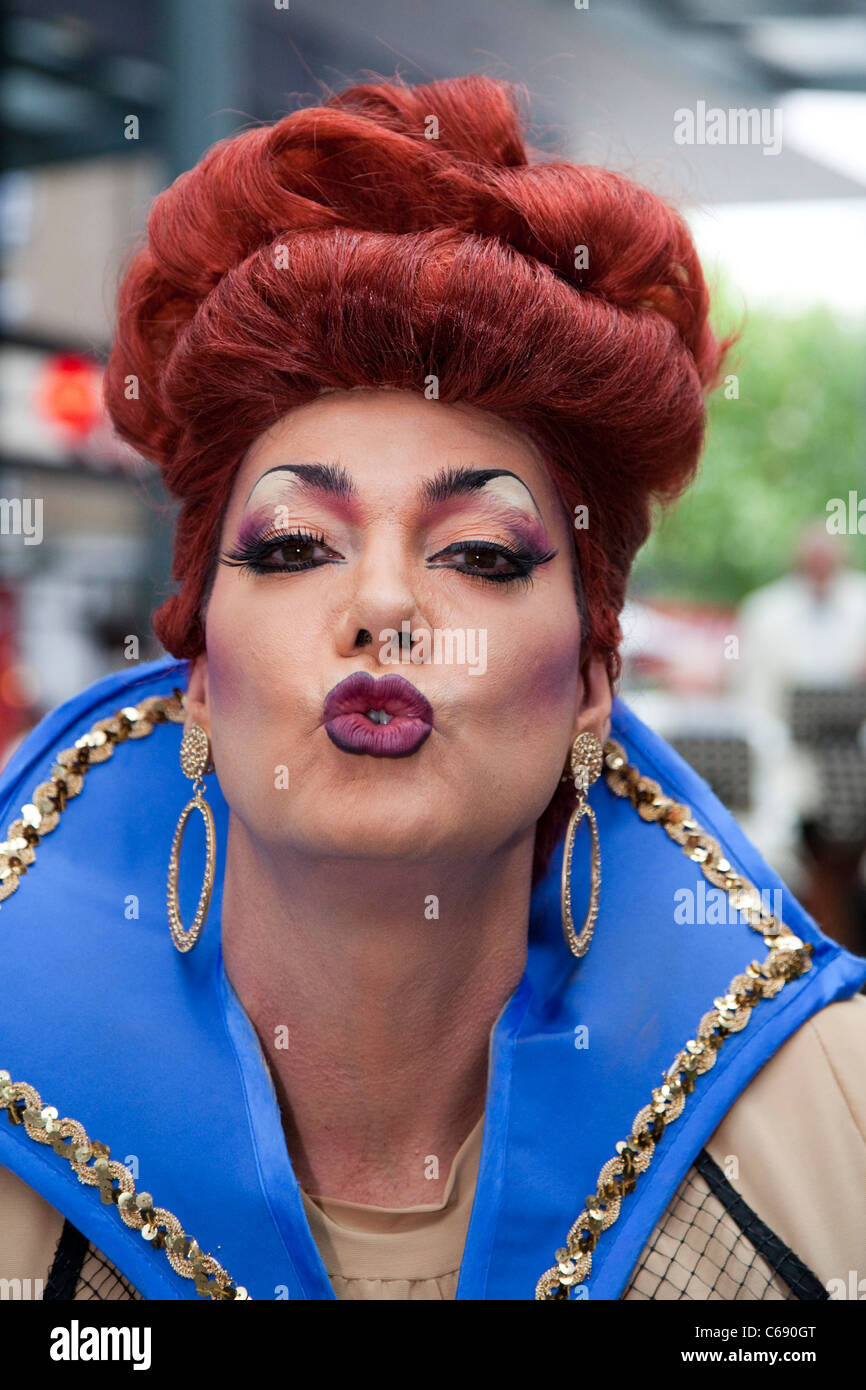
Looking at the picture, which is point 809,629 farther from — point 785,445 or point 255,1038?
point 785,445

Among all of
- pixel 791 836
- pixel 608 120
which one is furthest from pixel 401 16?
pixel 608 120

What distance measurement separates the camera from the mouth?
1.31 m

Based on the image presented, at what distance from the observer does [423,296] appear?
137 centimetres

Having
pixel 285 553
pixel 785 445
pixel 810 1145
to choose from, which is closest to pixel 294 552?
pixel 285 553

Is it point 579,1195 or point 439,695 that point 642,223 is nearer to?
point 439,695

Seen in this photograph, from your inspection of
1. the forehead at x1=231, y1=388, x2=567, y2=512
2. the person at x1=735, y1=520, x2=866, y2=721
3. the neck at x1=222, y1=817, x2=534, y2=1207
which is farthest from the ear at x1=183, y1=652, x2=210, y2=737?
the person at x1=735, y1=520, x2=866, y2=721

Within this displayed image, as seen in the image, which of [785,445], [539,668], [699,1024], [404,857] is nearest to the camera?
[404,857]

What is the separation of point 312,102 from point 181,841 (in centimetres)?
349

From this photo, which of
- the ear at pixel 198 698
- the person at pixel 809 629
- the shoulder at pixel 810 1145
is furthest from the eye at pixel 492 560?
the person at pixel 809 629

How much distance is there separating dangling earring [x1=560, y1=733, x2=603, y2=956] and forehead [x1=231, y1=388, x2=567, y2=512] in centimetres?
29

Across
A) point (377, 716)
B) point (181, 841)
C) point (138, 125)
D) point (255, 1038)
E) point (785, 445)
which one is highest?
point (785, 445)

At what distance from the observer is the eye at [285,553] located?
1410 mm

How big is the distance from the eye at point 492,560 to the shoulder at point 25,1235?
2.56ft

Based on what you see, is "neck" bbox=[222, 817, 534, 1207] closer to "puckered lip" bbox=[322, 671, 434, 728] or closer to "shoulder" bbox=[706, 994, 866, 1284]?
"puckered lip" bbox=[322, 671, 434, 728]
